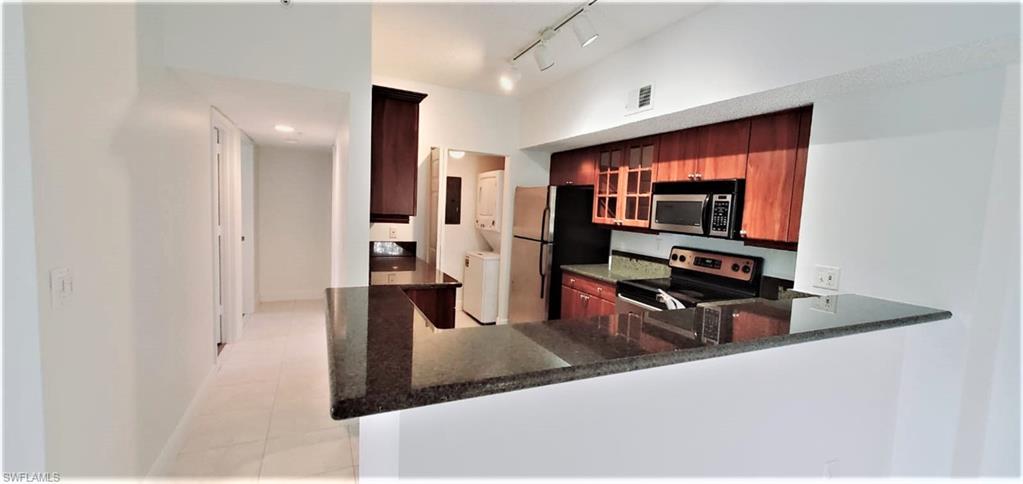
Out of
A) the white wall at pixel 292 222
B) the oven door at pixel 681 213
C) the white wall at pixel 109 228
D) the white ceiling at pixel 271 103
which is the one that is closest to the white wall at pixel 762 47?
the oven door at pixel 681 213

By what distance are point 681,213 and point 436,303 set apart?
1830 millimetres

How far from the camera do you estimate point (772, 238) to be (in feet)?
8.18

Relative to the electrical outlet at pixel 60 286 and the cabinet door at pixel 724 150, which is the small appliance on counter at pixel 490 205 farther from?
the electrical outlet at pixel 60 286

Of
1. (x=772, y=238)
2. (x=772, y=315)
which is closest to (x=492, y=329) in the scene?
(x=772, y=315)

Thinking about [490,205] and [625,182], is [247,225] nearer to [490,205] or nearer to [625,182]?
[490,205]

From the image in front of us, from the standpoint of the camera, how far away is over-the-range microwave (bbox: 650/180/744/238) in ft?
8.87

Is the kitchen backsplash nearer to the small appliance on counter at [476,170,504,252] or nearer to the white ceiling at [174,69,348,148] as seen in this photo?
the small appliance on counter at [476,170,504,252]

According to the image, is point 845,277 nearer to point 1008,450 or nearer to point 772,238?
point 772,238

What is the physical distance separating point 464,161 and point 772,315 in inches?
178

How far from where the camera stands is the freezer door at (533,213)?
157 inches

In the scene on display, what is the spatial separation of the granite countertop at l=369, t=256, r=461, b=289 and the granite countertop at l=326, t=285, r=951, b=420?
3.71 feet

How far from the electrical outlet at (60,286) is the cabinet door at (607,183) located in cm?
335

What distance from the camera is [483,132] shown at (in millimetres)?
4301

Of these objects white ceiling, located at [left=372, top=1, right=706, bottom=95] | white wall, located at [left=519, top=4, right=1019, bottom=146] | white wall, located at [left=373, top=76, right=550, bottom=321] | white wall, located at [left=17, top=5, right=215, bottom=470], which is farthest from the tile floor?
white wall, located at [left=519, top=4, right=1019, bottom=146]
